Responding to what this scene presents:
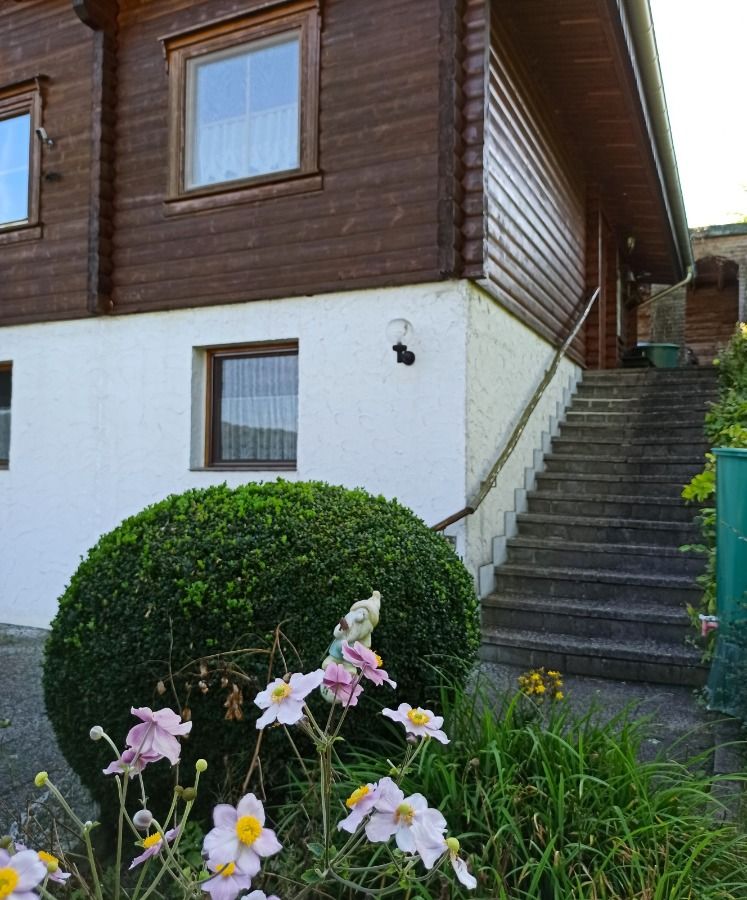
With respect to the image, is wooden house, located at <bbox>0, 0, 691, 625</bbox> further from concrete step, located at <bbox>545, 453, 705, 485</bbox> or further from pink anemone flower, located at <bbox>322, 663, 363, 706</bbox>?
pink anemone flower, located at <bbox>322, 663, 363, 706</bbox>

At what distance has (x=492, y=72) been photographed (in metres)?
6.15

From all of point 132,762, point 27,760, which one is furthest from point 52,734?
point 132,762

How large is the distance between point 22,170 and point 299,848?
7.72 m

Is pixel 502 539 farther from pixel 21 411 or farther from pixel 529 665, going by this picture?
pixel 21 411

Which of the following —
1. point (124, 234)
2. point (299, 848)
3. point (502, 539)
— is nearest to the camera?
point (299, 848)

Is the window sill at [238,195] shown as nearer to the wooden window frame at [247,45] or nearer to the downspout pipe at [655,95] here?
the wooden window frame at [247,45]

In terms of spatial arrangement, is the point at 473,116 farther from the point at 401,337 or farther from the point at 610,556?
the point at 610,556

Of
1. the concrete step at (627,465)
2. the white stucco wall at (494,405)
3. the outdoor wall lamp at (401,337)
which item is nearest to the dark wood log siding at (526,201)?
the white stucco wall at (494,405)

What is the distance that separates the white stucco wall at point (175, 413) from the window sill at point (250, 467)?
5 cm

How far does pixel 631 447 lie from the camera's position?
7.55m

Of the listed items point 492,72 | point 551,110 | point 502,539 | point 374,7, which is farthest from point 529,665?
point 551,110

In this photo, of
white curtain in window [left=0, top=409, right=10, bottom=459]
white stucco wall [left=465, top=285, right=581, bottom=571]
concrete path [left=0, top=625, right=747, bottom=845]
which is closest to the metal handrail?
white stucco wall [left=465, top=285, right=581, bottom=571]

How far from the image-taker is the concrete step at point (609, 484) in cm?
679

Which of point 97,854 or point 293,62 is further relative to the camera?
point 293,62
